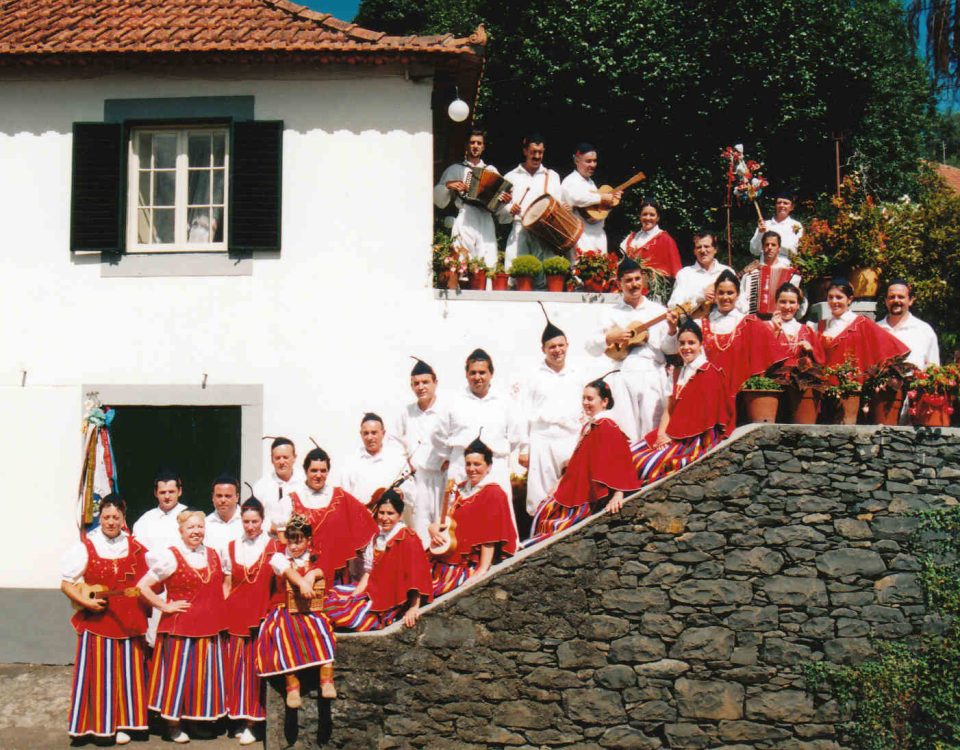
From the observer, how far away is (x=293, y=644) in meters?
8.20

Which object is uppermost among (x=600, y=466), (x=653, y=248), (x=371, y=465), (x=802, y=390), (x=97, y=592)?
(x=653, y=248)

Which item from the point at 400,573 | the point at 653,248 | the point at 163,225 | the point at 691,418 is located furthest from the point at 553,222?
the point at 400,573

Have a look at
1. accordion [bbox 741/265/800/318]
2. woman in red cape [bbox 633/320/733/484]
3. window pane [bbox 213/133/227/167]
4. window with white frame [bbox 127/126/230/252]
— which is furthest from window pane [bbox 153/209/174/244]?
accordion [bbox 741/265/800/318]

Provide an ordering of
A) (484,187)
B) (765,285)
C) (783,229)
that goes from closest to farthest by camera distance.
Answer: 1. (765,285)
2. (484,187)
3. (783,229)

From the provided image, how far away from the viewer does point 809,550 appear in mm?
8578

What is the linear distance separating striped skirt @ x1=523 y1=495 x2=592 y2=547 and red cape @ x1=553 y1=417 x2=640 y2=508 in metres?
0.08

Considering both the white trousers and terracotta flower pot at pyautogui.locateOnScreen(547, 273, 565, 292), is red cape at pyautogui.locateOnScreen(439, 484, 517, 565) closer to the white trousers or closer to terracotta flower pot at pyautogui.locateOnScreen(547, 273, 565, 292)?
the white trousers

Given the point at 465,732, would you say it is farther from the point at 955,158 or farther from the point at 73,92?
the point at 955,158

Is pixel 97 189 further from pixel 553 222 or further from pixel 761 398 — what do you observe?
pixel 761 398

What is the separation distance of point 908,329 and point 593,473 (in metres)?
3.63

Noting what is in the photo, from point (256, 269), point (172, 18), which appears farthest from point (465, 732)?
point (172, 18)

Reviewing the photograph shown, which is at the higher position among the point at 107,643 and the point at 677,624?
the point at 677,624

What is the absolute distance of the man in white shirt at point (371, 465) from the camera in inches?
372

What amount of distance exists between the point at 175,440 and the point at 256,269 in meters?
1.91
